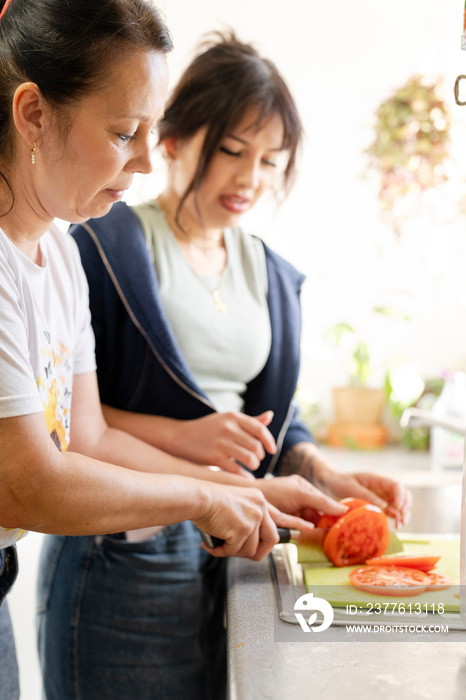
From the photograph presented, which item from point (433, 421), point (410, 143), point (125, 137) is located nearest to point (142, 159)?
point (125, 137)

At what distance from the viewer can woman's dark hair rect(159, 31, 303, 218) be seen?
44.5 inches

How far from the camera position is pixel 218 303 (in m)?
1.18

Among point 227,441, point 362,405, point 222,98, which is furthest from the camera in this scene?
point 362,405

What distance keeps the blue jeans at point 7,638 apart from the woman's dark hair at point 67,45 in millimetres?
500

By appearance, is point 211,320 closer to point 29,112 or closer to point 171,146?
point 171,146

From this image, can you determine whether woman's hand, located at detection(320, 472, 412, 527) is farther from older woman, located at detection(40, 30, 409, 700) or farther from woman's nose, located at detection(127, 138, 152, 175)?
woman's nose, located at detection(127, 138, 152, 175)

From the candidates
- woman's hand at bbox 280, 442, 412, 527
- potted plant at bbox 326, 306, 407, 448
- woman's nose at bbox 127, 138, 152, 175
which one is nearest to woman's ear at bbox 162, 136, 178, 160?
woman's nose at bbox 127, 138, 152, 175

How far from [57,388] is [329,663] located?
1.46ft

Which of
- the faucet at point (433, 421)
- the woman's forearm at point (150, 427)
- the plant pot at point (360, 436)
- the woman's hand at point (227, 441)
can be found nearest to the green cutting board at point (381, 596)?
the woman's hand at point (227, 441)

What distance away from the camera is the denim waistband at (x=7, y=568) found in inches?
32.2

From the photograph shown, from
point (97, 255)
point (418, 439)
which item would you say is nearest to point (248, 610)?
point (97, 255)

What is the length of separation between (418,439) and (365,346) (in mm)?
513

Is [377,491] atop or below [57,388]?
below

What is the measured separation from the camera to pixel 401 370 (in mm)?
3416
